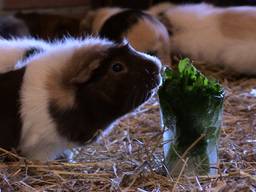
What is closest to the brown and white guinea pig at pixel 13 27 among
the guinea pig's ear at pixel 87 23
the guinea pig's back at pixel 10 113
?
the guinea pig's ear at pixel 87 23

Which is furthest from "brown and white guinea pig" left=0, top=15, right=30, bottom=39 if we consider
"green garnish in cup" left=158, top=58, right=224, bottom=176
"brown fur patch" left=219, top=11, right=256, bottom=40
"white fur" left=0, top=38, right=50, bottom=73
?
"green garnish in cup" left=158, top=58, right=224, bottom=176

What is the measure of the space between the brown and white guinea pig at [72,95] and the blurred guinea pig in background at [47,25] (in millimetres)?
1973

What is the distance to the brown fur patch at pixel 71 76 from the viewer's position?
6.57 feet

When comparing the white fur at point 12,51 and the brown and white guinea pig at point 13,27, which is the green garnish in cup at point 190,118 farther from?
the brown and white guinea pig at point 13,27

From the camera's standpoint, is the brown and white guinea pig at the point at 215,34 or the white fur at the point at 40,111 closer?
the white fur at the point at 40,111

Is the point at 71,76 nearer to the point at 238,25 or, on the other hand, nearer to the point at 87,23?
the point at 238,25

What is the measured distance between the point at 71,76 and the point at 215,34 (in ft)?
6.36

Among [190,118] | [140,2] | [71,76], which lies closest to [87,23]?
[140,2]

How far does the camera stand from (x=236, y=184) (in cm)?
177

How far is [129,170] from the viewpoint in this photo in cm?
200

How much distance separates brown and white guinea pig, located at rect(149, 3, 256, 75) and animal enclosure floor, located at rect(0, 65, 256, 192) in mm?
1073

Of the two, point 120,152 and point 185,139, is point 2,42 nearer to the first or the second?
point 120,152

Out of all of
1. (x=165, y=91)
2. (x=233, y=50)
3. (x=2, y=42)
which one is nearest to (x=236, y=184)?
(x=165, y=91)

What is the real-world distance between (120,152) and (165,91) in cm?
52
